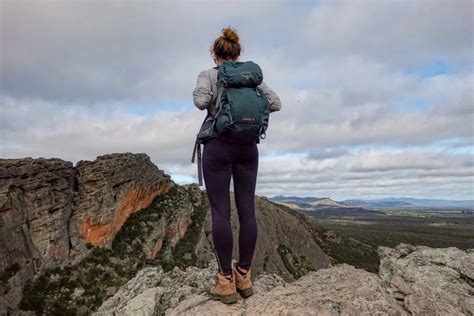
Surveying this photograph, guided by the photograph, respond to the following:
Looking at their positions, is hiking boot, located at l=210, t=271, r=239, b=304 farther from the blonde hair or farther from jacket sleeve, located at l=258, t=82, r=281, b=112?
the blonde hair

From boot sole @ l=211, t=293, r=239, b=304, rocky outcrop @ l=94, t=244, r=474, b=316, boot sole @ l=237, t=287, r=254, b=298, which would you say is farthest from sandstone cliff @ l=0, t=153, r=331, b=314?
boot sole @ l=211, t=293, r=239, b=304

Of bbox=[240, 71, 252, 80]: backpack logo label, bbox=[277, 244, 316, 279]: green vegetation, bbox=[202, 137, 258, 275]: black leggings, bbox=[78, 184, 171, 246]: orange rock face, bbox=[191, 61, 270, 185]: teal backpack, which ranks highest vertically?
bbox=[240, 71, 252, 80]: backpack logo label

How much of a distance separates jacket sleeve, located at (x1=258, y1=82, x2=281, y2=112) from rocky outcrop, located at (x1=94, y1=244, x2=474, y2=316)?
3076 mm

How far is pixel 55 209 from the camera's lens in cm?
3200

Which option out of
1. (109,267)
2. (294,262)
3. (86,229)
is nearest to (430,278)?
(109,267)

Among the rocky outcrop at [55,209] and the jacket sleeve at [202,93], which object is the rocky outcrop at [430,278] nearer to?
the jacket sleeve at [202,93]

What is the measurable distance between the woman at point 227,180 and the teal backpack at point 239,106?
0.46ft

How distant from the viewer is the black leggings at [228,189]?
580 centimetres

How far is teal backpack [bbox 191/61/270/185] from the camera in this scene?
545 cm

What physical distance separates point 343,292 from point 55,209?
3131 centimetres

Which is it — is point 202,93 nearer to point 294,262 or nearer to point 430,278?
point 430,278

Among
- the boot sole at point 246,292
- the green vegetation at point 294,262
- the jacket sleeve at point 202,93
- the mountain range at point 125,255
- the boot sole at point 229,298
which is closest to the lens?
the jacket sleeve at point 202,93

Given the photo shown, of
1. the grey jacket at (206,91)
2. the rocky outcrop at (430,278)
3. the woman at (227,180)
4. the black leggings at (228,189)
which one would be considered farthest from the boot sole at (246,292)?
the grey jacket at (206,91)

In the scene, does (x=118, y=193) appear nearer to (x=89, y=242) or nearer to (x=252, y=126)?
(x=89, y=242)
